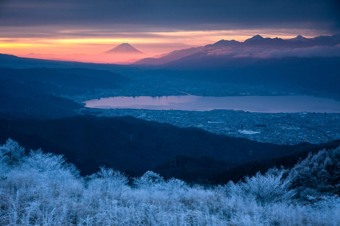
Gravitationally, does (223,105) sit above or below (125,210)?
below

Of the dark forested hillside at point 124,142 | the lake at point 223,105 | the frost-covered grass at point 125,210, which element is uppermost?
the frost-covered grass at point 125,210

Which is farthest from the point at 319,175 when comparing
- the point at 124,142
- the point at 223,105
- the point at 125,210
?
the point at 223,105

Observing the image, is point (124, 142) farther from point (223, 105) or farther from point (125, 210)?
point (223, 105)

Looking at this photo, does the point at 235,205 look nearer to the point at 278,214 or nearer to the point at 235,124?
the point at 278,214

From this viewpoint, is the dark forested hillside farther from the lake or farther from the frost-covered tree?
the lake

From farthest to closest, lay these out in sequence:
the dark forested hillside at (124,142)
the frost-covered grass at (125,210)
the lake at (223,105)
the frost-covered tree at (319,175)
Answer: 1. the lake at (223,105)
2. the dark forested hillside at (124,142)
3. the frost-covered tree at (319,175)
4. the frost-covered grass at (125,210)

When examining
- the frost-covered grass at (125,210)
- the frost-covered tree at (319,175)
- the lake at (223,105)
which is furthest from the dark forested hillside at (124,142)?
the lake at (223,105)

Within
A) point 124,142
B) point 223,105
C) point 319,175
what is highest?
point 319,175

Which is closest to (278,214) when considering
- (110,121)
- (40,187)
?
(40,187)

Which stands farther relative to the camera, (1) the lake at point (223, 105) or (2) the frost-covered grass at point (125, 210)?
(1) the lake at point (223, 105)

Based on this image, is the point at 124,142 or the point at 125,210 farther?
the point at 124,142

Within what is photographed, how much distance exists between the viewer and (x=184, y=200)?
6.19 metres

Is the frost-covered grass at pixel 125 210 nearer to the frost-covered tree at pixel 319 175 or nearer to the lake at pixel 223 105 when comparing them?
the frost-covered tree at pixel 319 175

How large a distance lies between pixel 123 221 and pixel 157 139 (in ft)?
220
